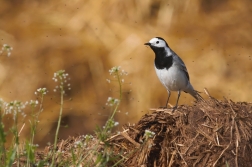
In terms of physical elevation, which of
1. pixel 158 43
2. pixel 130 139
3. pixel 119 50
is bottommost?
pixel 130 139

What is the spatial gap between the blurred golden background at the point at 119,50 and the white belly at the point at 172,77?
1.17m

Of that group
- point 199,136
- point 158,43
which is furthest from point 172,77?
point 199,136

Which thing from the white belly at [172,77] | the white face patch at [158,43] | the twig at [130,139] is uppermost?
the white face patch at [158,43]

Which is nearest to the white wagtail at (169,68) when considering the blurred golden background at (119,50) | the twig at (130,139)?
the blurred golden background at (119,50)

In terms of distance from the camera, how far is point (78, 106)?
8.97 metres

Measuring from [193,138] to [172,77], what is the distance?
235 cm

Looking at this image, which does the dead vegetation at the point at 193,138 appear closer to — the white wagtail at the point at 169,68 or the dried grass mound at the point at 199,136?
the dried grass mound at the point at 199,136

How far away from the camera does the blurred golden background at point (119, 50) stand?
8.98 m

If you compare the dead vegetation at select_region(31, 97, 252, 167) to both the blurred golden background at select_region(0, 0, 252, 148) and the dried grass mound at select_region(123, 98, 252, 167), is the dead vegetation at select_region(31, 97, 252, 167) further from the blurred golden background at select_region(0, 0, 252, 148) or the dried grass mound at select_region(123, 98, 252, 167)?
the blurred golden background at select_region(0, 0, 252, 148)

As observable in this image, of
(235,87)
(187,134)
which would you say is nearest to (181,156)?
(187,134)

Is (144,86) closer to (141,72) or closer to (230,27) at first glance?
(141,72)

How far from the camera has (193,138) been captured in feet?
17.4

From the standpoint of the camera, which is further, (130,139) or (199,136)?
(130,139)

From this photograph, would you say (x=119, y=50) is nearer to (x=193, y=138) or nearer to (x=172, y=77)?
(x=172, y=77)
